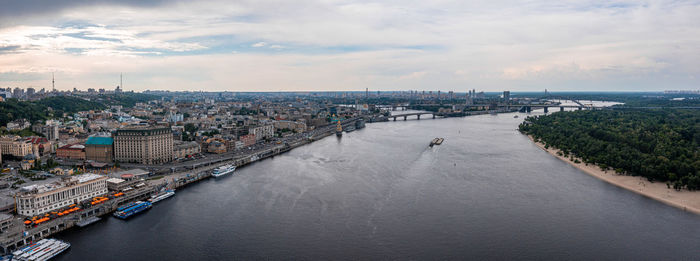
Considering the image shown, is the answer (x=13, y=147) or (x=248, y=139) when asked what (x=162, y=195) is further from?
(x=248, y=139)

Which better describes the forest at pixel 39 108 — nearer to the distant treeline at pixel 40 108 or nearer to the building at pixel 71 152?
the distant treeline at pixel 40 108

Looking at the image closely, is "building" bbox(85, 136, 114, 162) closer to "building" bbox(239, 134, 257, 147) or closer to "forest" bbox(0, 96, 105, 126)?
"building" bbox(239, 134, 257, 147)

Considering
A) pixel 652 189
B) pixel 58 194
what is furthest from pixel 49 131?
pixel 652 189

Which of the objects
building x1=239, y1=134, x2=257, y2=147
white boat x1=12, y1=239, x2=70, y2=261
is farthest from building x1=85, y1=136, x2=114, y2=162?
white boat x1=12, y1=239, x2=70, y2=261

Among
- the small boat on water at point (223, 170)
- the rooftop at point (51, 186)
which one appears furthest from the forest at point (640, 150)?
the rooftop at point (51, 186)

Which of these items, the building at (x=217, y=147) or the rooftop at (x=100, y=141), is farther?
the building at (x=217, y=147)

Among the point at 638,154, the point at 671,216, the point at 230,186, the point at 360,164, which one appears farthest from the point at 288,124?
the point at 671,216

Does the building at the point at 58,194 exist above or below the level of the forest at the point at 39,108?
below
